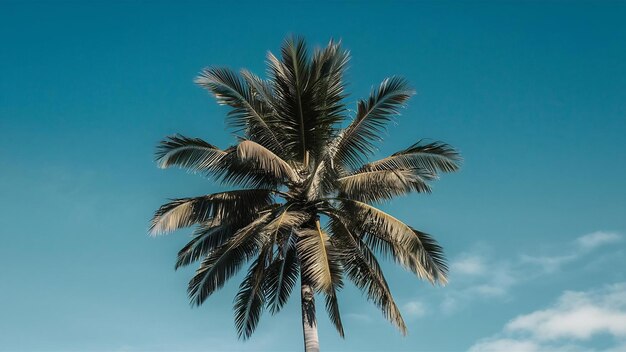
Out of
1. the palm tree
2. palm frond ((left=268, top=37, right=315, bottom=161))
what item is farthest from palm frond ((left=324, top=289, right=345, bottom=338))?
palm frond ((left=268, top=37, right=315, bottom=161))

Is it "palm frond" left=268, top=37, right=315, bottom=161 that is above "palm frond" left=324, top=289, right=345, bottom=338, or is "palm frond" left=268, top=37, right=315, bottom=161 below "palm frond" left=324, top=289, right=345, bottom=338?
above

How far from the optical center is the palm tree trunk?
1750 centimetres

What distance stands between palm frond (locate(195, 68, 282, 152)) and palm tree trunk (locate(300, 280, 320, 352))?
3.62 metres

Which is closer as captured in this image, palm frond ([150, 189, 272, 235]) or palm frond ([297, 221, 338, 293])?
palm frond ([297, 221, 338, 293])

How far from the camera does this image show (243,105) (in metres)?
18.3

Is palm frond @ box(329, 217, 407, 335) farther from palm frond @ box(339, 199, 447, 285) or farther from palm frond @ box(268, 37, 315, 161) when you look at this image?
palm frond @ box(268, 37, 315, 161)

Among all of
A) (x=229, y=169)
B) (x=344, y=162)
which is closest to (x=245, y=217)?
(x=229, y=169)

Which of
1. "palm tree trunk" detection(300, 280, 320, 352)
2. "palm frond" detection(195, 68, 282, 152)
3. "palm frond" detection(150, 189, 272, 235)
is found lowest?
"palm tree trunk" detection(300, 280, 320, 352)

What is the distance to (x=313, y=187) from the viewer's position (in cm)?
1842

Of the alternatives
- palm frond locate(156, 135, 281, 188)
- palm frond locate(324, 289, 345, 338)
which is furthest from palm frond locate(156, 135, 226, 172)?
palm frond locate(324, 289, 345, 338)

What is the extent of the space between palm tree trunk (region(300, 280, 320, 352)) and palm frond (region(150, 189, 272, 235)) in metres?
2.40

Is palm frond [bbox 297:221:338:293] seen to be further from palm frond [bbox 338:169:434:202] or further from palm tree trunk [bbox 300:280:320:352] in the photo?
palm frond [bbox 338:169:434:202]

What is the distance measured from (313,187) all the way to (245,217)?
1.90 metres

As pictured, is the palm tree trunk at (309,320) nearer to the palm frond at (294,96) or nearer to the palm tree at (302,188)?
the palm tree at (302,188)
